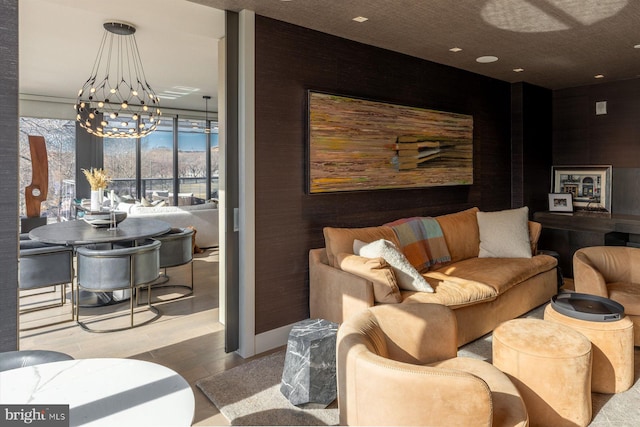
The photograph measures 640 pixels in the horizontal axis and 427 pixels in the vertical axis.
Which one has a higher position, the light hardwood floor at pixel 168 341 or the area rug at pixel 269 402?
the light hardwood floor at pixel 168 341

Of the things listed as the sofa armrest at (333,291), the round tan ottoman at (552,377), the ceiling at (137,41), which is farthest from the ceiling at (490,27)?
the round tan ottoman at (552,377)

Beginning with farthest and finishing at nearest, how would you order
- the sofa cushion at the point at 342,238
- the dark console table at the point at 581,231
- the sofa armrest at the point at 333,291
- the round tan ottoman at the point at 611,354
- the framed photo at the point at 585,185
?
1. the framed photo at the point at 585,185
2. the dark console table at the point at 581,231
3. the sofa cushion at the point at 342,238
4. the sofa armrest at the point at 333,291
5. the round tan ottoman at the point at 611,354

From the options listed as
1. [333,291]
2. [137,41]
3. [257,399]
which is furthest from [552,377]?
[137,41]

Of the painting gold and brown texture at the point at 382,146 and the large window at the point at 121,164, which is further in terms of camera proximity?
the large window at the point at 121,164

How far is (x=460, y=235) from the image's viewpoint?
441 cm

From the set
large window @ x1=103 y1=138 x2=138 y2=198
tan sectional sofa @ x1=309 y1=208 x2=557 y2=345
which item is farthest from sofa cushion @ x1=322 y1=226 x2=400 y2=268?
large window @ x1=103 y1=138 x2=138 y2=198

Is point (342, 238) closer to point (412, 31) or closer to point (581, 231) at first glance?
point (412, 31)

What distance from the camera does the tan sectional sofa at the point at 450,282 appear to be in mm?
3023

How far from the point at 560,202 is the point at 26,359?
19.8 ft

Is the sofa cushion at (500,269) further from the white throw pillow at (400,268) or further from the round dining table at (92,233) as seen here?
the round dining table at (92,233)

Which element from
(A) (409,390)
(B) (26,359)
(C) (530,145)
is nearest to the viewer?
(A) (409,390)

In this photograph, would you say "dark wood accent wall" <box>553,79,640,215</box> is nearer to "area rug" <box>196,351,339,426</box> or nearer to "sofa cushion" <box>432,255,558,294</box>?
"sofa cushion" <box>432,255,558,294</box>

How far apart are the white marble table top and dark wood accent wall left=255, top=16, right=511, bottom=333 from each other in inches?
71.9

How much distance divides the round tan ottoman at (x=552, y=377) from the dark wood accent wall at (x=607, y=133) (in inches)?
160
